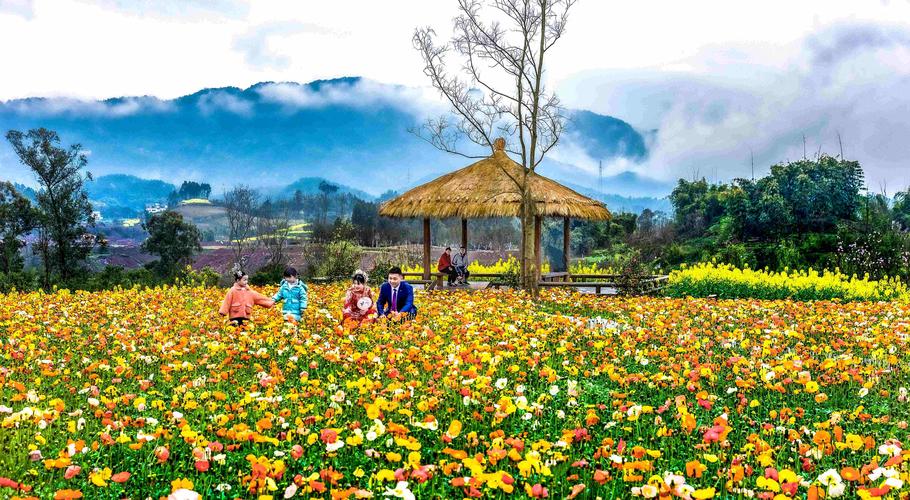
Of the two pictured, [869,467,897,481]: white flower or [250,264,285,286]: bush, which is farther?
[250,264,285,286]: bush

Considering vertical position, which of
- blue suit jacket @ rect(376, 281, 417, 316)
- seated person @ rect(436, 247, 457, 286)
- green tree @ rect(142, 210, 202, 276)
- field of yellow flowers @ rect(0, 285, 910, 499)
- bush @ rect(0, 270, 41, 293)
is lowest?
field of yellow flowers @ rect(0, 285, 910, 499)

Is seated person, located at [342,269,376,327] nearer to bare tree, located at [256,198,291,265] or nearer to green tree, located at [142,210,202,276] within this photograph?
bare tree, located at [256,198,291,265]

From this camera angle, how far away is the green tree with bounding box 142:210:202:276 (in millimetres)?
40938

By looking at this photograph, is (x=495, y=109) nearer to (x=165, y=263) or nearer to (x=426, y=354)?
(x=426, y=354)

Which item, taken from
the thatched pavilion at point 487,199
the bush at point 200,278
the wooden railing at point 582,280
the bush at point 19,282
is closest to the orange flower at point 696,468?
the wooden railing at point 582,280

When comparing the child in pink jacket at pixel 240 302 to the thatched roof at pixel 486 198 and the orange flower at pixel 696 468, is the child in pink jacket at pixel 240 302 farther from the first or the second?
the thatched roof at pixel 486 198

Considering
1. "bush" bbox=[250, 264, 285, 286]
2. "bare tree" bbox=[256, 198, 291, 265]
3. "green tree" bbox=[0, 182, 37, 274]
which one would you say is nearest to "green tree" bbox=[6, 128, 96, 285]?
"green tree" bbox=[0, 182, 37, 274]

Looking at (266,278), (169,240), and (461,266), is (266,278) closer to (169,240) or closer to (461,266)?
(461,266)

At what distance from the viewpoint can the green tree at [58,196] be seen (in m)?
31.2

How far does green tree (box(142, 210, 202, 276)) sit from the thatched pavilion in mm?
24756

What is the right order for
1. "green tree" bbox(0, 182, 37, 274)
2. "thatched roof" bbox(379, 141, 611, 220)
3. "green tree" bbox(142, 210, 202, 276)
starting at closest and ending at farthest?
"thatched roof" bbox(379, 141, 611, 220), "green tree" bbox(0, 182, 37, 274), "green tree" bbox(142, 210, 202, 276)

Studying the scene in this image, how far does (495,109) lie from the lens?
17969 mm

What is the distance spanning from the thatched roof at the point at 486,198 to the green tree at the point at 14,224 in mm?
19905

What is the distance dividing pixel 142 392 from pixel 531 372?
11.9ft
